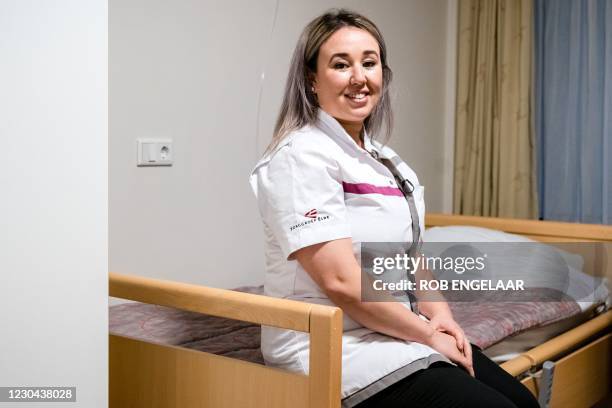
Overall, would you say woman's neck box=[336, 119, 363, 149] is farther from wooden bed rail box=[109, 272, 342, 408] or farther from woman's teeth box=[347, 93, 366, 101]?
wooden bed rail box=[109, 272, 342, 408]

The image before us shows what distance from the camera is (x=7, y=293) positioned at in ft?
3.96

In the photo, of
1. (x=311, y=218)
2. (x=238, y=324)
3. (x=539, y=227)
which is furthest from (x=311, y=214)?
(x=539, y=227)

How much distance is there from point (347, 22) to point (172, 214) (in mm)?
992

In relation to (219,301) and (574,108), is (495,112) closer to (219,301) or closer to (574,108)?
(574,108)

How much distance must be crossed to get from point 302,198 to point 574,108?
2167 millimetres

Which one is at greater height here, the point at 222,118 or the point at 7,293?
the point at 222,118

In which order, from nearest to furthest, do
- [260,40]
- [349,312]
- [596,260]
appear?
[349,312] → [260,40] → [596,260]

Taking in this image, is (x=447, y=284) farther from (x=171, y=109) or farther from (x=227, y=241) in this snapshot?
(x=171, y=109)

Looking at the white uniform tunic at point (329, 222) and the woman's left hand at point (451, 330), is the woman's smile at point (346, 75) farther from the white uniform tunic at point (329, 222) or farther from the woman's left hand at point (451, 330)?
the woman's left hand at point (451, 330)

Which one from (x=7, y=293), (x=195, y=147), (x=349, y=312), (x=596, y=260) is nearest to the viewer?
(x=7, y=293)

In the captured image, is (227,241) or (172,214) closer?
(172,214)

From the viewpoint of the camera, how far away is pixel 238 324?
6.73 ft

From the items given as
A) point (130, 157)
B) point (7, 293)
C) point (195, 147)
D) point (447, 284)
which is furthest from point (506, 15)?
point (7, 293)

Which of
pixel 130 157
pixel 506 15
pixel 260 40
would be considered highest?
pixel 506 15
